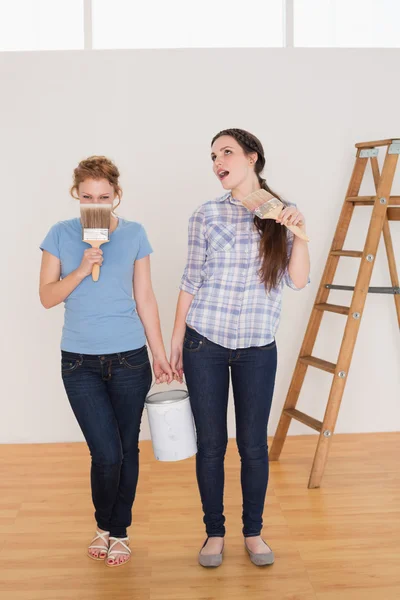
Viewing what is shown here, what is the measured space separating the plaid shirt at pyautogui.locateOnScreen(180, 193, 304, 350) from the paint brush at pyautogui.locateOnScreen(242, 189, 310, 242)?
0.11 metres

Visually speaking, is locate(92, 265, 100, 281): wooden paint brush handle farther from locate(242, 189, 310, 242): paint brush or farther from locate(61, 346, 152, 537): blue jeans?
locate(242, 189, 310, 242): paint brush

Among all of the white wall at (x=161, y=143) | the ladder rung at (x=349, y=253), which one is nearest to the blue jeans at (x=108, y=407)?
the ladder rung at (x=349, y=253)

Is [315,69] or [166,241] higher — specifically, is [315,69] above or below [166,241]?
above

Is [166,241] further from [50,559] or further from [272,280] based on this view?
[50,559]

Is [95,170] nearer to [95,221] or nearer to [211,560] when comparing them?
[95,221]

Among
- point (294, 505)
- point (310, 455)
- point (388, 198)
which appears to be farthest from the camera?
point (310, 455)

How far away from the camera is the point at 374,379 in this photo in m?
4.29

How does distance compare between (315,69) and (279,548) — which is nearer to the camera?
(279,548)

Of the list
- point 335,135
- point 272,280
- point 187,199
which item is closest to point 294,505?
point 272,280

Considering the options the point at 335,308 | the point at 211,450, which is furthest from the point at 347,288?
the point at 211,450

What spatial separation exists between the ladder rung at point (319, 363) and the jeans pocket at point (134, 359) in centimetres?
137

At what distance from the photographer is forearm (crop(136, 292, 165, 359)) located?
256cm

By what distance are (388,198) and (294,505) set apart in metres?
1.63

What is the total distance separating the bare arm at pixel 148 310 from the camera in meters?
2.53
